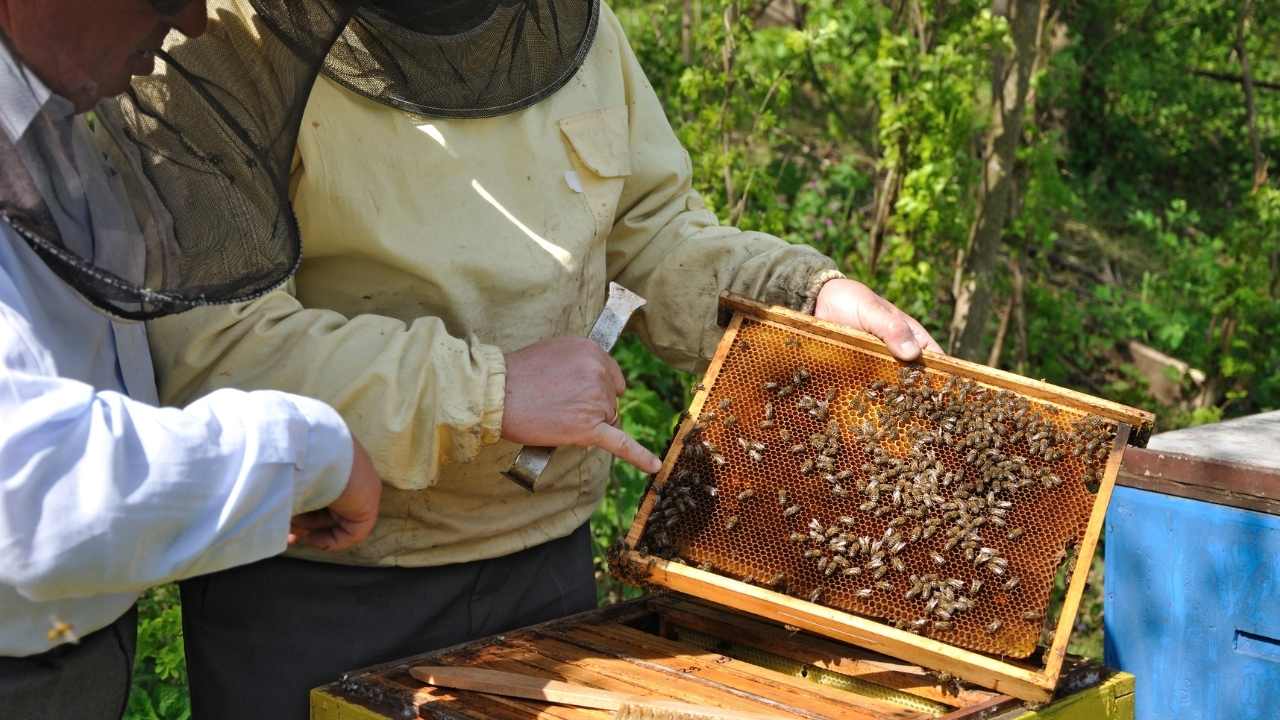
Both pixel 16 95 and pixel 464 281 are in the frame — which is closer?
pixel 16 95

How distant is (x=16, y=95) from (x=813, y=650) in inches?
66.5

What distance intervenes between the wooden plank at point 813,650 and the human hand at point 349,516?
2.89ft

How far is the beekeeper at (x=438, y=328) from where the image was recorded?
206cm

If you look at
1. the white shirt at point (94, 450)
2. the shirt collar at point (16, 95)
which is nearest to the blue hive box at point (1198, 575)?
the white shirt at point (94, 450)

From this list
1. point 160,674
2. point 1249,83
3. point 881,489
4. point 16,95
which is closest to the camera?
point 16,95

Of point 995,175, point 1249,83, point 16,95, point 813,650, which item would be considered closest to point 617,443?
point 813,650

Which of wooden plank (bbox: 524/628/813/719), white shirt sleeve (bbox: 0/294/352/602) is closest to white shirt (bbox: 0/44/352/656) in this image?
white shirt sleeve (bbox: 0/294/352/602)

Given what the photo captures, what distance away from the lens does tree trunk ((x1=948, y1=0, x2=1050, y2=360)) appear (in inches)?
202

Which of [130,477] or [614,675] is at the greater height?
→ [130,477]

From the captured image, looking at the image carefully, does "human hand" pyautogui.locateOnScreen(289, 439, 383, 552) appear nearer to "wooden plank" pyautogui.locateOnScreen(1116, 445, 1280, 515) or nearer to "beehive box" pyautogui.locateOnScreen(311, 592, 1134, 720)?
"beehive box" pyautogui.locateOnScreen(311, 592, 1134, 720)

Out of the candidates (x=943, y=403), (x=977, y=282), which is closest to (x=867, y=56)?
(x=977, y=282)

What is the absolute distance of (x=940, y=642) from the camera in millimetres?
2180

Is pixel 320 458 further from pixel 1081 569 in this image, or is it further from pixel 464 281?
pixel 1081 569

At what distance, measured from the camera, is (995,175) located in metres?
5.27
